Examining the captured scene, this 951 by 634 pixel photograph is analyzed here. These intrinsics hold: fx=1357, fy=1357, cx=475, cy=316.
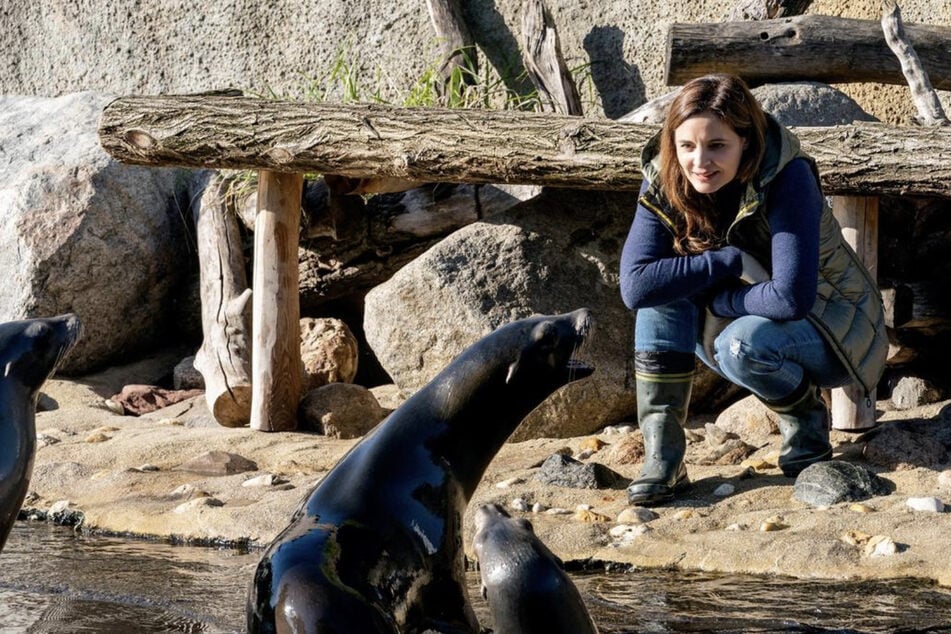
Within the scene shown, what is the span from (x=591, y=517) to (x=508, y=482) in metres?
0.58

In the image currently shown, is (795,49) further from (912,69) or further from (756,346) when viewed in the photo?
(756,346)

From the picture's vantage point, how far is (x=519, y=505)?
4.96 meters

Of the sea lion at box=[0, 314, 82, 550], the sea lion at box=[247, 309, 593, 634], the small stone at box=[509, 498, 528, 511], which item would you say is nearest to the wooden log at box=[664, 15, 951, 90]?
the small stone at box=[509, 498, 528, 511]

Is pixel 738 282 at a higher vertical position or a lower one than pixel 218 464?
higher

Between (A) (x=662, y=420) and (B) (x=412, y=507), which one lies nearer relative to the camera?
(B) (x=412, y=507)

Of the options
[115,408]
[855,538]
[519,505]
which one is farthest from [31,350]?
[115,408]

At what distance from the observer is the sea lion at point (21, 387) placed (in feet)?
11.0

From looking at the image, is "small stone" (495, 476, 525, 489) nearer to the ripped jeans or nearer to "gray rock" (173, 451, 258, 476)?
the ripped jeans

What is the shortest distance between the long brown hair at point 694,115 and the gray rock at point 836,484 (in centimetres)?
93

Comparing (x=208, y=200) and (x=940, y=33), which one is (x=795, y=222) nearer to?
(x=940, y=33)

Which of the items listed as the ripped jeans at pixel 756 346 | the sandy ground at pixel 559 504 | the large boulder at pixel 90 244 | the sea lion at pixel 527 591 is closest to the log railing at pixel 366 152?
the sandy ground at pixel 559 504

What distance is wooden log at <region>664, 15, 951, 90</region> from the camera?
7125mm

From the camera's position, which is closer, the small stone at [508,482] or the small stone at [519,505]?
the small stone at [519,505]

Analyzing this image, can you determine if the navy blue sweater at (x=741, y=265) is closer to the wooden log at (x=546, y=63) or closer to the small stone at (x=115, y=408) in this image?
the wooden log at (x=546, y=63)
